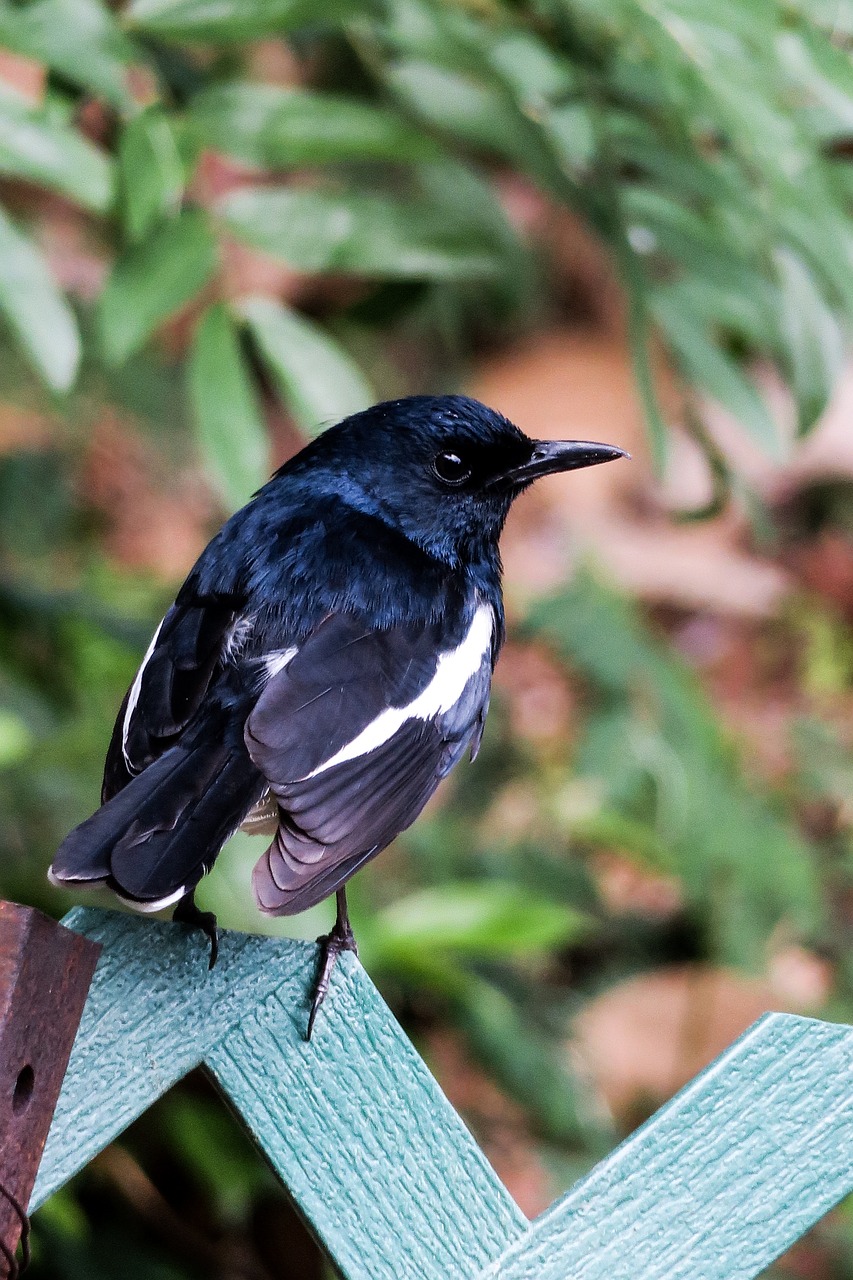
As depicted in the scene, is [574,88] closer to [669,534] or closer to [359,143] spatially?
[359,143]

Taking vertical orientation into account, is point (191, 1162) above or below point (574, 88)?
below

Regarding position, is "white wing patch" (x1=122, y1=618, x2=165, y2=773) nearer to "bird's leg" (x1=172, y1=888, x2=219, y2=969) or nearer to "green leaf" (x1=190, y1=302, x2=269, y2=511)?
"bird's leg" (x1=172, y1=888, x2=219, y2=969)

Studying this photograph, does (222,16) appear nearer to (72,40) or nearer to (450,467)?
(72,40)

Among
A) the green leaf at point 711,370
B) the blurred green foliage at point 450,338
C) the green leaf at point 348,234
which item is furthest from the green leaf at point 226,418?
the green leaf at point 711,370

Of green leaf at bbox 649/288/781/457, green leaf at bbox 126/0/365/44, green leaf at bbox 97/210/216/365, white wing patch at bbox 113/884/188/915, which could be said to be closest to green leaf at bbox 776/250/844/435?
green leaf at bbox 649/288/781/457

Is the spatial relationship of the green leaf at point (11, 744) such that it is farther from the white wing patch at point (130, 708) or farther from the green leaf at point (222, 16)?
the green leaf at point (222, 16)

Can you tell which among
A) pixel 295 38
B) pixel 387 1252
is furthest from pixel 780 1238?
pixel 295 38

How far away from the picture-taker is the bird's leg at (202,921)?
1.41m

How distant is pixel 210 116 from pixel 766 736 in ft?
13.6

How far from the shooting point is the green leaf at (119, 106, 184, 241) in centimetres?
209

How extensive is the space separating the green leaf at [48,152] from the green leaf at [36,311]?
0.29 ft

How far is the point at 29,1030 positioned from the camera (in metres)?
1.17

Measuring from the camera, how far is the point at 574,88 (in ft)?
8.04

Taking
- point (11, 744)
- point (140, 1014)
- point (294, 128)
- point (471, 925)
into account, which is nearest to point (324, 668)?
point (140, 1014)
